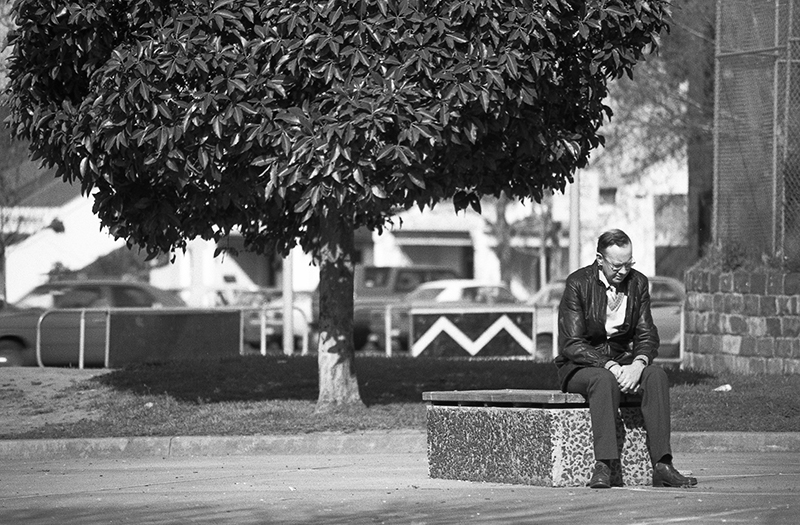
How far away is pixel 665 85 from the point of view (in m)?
31.9

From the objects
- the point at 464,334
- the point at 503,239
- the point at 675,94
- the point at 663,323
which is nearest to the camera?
the point at 464,334

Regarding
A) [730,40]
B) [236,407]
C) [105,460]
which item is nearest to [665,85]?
[730,40]

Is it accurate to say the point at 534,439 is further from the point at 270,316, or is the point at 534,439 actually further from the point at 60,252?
the point at 60,252

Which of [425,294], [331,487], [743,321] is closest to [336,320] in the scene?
[331,487]

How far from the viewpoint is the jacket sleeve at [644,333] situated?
8734 mm

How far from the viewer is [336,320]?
1303 centimetres

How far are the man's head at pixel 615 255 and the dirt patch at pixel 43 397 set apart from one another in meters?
5.88

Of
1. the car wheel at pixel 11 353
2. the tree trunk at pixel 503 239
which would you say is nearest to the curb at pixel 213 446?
the car wheel at pixel 11 353

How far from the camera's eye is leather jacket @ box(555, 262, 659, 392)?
28.7 feet

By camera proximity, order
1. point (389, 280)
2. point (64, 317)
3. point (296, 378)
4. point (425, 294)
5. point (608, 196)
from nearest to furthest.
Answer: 1. point (296, 378)
2. point (64, 317)
3. point (425, 294)
4. point (389, 280)
5. point (608, 196)

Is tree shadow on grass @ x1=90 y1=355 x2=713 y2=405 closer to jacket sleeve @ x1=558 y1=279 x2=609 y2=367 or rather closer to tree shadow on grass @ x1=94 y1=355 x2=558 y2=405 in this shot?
tree shadow on grass @ x1=94 y1=355 x2=558 y2=405

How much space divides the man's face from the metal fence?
887cm

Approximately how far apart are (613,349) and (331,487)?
1.96 meters

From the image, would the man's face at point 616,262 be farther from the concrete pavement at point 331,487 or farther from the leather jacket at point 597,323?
the concrete pavement at point 331,487
